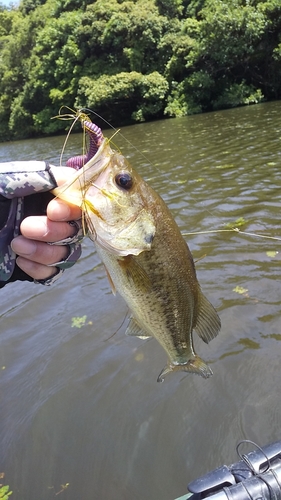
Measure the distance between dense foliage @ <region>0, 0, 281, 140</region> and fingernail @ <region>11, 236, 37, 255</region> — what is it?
97.2 ft

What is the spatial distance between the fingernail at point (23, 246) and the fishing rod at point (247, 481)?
1494mm

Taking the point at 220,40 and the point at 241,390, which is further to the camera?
the point at 220,40

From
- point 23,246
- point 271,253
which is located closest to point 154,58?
point 271,253

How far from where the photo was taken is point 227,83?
3081cm

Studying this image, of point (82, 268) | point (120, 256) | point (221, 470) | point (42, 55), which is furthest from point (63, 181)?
point (42, 55)

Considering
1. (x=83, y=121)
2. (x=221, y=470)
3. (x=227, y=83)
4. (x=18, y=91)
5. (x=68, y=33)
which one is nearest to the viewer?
(x=83, y=121)

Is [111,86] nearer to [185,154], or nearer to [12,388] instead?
[185,154]

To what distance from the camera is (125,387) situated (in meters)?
4.07

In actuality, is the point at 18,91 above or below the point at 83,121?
below

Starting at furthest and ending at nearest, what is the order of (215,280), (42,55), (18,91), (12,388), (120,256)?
1. (18,91)
2. (42,55)
3. (215,280)
4. (12,388)
5. (120,256)

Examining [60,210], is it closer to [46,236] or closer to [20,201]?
[46,236]

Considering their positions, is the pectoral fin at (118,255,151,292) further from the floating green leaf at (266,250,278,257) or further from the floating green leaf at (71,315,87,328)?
the floating green leaf at (266,250,278,257)

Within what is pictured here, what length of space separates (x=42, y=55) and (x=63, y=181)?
135 feet

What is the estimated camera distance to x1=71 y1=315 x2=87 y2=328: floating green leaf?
5071mm
